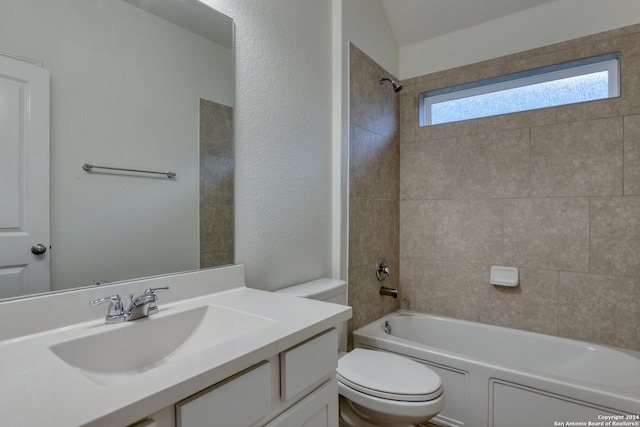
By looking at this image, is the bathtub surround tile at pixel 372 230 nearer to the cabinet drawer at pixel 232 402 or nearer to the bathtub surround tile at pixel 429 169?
the bathtub surround tile at pixel 429 169

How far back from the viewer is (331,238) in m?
1.97

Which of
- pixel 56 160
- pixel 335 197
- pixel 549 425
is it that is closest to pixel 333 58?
pixel 335 197

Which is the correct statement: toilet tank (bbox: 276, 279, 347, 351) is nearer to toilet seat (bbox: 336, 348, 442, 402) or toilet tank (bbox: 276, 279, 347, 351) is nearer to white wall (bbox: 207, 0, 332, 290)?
white wall (bbox: 207, 0, 332, 290)

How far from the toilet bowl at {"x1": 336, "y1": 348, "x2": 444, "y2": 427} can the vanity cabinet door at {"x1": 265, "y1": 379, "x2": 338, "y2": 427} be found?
1.37ft

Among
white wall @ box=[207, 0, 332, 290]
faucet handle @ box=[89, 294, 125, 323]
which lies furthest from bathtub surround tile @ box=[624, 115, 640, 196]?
faucet handle @ box=[89, 294, 125, 323]

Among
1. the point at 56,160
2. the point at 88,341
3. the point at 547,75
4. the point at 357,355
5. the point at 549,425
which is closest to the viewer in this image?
the point at 88,341

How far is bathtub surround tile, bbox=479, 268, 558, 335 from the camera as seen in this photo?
6.82 ft

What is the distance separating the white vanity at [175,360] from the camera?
20.7 inches

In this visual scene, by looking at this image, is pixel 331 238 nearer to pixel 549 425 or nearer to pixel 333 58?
pixel 333 58

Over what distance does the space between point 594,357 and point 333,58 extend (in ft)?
7.43

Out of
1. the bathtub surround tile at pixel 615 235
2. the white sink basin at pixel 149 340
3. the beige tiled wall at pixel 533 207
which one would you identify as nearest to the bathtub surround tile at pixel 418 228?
the beige tiled wall at pixel 533 207

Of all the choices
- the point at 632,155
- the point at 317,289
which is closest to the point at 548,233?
the point at 632,155

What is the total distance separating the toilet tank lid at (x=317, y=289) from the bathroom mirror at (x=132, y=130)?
36 centimetres

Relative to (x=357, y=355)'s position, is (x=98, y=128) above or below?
above
